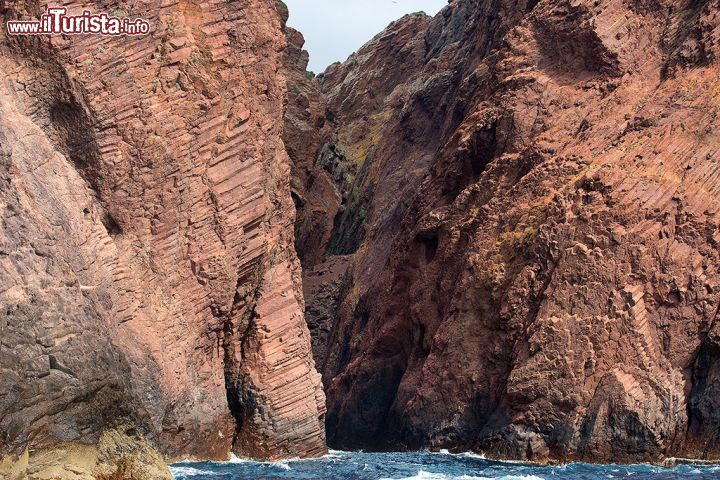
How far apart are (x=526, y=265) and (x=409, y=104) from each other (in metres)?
31.7

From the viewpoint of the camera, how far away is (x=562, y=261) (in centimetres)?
4028

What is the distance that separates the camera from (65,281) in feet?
80.7

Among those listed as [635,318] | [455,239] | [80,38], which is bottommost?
[635,318]

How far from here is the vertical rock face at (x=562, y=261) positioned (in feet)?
124

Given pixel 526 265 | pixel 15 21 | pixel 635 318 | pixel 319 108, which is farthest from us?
pixel 319 108

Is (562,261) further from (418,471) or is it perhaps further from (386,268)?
(386,268)

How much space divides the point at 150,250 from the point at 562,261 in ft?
52.0

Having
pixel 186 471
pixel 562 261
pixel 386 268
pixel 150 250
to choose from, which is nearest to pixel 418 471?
pixel 186 471

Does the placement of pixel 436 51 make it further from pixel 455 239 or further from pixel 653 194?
pixel 653 194

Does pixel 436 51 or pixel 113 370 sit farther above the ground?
pixel 436 51

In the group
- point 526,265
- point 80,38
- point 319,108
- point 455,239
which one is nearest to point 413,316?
point 455,239

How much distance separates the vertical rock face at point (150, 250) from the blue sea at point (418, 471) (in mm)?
1399

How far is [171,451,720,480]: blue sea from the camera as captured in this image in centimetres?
3134

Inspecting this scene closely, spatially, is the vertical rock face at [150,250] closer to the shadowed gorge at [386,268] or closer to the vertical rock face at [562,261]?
the shadowed gorge at [386,268]
